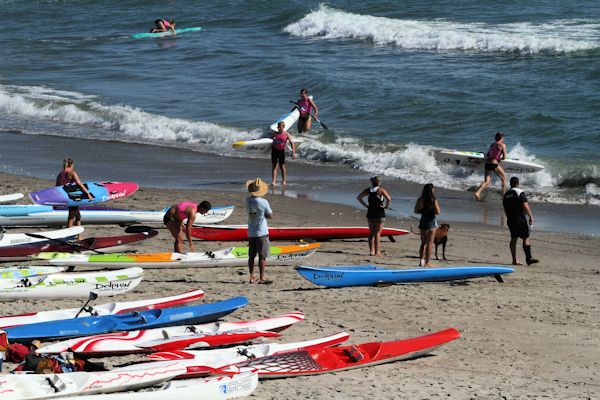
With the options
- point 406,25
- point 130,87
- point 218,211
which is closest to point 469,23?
point 406,25

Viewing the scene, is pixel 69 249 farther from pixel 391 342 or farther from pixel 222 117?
pixel 222 117

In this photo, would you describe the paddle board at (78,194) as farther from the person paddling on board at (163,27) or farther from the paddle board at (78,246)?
the person paddling on board at (163,27)

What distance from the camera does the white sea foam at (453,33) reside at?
3228 centimetres

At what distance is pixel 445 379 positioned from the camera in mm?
9453

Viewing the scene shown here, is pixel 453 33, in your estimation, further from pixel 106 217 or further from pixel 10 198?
pixel 10 198

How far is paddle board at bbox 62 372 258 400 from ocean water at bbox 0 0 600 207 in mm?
11173

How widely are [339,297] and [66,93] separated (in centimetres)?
1905

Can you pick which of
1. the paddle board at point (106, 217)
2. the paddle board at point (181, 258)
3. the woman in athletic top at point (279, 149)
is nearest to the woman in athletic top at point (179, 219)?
the paddle board at point (181, 258)

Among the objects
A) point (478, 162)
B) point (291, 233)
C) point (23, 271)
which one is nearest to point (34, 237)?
point (23, 271)

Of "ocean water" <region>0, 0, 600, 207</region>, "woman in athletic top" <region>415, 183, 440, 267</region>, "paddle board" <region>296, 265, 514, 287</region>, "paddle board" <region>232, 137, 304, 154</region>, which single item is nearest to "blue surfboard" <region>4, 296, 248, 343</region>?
"paddle board" <region>296, 265, 514, 287</region>

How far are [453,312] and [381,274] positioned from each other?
1162mm

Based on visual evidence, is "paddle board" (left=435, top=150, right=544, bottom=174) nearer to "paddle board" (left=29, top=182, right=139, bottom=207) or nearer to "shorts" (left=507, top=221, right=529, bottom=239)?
"shorts" (left=507, top=221, right=529, bottom=239)

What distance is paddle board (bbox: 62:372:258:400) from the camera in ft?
27.8

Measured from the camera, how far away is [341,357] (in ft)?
31.8
